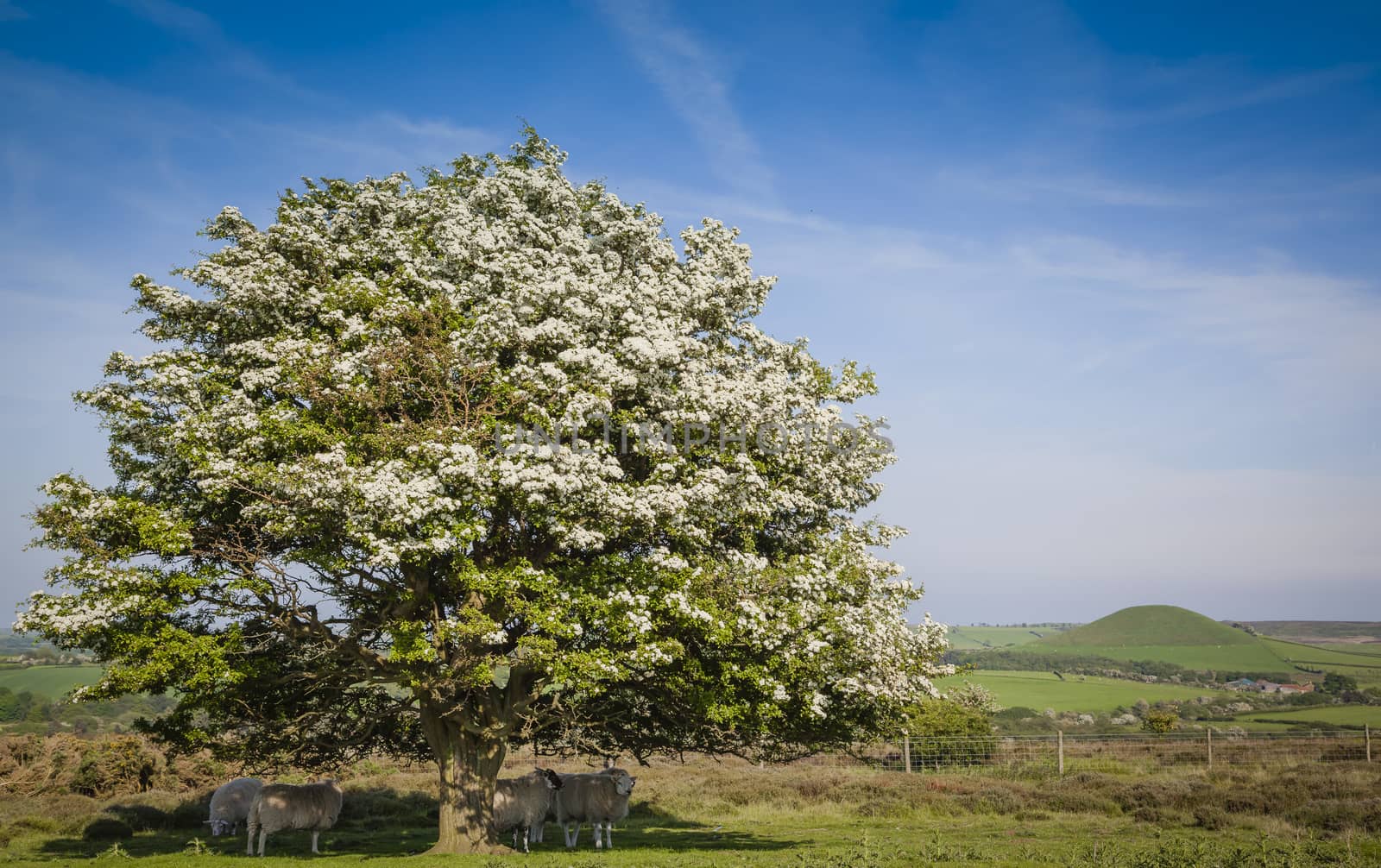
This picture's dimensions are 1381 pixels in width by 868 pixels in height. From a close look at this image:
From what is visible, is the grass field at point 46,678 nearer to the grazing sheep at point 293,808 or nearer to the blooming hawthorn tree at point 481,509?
the grazing sheep at point 293,808

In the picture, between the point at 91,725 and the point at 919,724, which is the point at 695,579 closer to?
the point at 919,724

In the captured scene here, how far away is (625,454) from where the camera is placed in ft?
70.9

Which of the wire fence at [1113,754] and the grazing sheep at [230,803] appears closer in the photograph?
the grazing sheep at [230,803]

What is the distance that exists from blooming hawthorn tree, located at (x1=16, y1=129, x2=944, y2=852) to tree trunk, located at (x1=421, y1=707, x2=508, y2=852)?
88mm

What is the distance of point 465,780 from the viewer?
23.0 m

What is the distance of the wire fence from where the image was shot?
42.0 m

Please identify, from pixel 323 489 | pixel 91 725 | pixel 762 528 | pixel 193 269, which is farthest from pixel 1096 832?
pixel 91 725

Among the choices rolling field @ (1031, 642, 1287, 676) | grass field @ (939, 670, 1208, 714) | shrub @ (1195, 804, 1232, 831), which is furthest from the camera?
rolling field @ (1031, 642, 1287, 676)

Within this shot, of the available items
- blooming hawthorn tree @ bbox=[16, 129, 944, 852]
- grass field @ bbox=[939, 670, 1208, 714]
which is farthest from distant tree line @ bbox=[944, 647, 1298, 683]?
blooming hawthorn tree @ bbox=[16, 129, 944, 852]

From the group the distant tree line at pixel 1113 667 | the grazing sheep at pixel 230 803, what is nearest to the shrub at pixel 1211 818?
the grazing sheep at pixel 230 803

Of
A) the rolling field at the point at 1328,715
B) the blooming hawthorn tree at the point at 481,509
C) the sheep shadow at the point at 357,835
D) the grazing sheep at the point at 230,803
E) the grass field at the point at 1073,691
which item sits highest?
the blooming hawthorn tree at the point at 481,509

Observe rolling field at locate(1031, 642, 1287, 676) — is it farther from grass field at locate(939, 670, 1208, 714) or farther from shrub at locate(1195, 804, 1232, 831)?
shrub at locate(1195, 804, 1232, 831)

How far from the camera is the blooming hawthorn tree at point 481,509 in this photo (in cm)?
1895

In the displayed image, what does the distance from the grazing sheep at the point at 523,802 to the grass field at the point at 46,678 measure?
83588 millimetres
